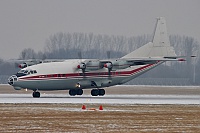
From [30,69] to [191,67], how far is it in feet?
228

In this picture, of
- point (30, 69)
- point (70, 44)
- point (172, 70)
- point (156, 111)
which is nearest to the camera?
point (156, 111)

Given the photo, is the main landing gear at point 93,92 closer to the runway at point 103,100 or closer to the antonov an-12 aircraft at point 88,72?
the antonov an-12 aircraft at point 88,72

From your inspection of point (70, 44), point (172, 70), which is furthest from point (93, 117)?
point (70, 44)

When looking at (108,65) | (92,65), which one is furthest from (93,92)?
(108,65)

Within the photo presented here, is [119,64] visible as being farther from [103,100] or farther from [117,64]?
[103,100]

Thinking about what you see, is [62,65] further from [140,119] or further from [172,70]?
[172,70]

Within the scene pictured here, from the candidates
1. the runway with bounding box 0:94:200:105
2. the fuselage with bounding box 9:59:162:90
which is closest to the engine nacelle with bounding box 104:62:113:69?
the fuselage with bounding box 9:59:162:90

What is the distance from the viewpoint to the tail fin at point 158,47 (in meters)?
64.5

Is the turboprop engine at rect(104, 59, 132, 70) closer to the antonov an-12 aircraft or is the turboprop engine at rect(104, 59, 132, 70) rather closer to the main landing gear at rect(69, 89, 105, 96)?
the antonov an-12 aircraft

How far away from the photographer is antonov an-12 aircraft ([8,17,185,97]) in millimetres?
56469

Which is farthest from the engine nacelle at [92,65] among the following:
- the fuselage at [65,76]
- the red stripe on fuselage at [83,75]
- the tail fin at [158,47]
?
the tail fin at [158,47]

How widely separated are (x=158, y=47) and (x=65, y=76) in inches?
481

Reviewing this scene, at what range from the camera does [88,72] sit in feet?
198

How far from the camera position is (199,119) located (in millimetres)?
34719
